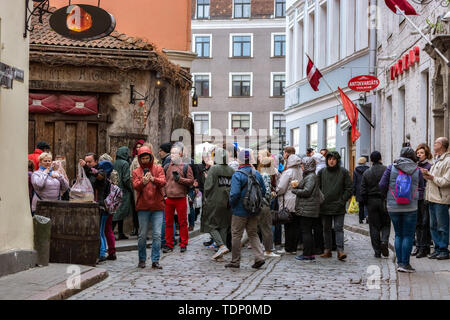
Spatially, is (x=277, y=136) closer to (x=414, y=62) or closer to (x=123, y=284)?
(x=414, y=62)

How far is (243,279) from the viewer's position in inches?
432

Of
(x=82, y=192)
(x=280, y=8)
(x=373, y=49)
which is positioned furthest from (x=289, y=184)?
(x=280, y=8)

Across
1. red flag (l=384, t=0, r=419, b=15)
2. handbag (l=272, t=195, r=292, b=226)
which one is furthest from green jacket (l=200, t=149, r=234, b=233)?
red flag (l=384, t=0, r=419, b=15)

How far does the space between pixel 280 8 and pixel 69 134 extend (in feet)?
137

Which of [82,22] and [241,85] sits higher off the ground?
[241,85]

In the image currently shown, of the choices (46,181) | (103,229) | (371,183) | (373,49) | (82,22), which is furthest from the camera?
(373,49)

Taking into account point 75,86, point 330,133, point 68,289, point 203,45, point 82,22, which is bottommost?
point 68,289

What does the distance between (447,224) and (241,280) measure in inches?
151

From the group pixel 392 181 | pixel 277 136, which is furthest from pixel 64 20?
pixel 277 136

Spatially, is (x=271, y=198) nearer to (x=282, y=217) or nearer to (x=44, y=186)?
(x=282, y=217)

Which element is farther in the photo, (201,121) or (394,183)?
(201,121)

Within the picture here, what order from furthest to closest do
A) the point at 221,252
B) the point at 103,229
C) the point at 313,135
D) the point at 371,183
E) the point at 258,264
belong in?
the point at 313,135 → the point at 371,183 → the point at 221,252 → the point at 103,229 → the point at 258,264

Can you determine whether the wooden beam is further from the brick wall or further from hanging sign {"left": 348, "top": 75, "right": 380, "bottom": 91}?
the brick wall
